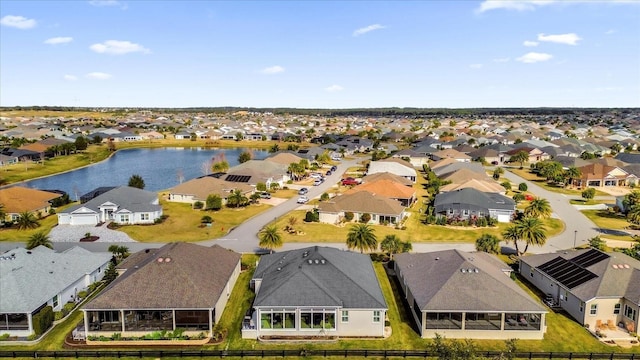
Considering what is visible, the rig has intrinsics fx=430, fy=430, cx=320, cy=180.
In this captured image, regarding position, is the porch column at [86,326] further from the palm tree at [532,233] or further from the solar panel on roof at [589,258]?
the palm tree at [532,233]

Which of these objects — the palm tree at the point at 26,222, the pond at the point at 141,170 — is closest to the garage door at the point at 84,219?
the palm tree at the point at 26,222

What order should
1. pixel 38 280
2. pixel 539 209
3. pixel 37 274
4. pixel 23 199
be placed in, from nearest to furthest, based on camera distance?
pixel 38 280 < pixel 37 274 < pixel 539 209 < pixel 23 199

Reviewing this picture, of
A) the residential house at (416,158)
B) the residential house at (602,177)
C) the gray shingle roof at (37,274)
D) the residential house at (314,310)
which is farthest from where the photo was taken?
the residential house at (416,158)

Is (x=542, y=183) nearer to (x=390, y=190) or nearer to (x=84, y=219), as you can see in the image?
(x=390, y=190)

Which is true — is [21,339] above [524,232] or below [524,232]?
below

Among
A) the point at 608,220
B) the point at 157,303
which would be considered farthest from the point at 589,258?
the point at 157,303

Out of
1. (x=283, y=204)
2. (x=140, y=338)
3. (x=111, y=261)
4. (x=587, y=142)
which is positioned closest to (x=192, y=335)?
(x=140, y=338)

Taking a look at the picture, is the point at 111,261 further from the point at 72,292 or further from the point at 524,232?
the point at 524,232
